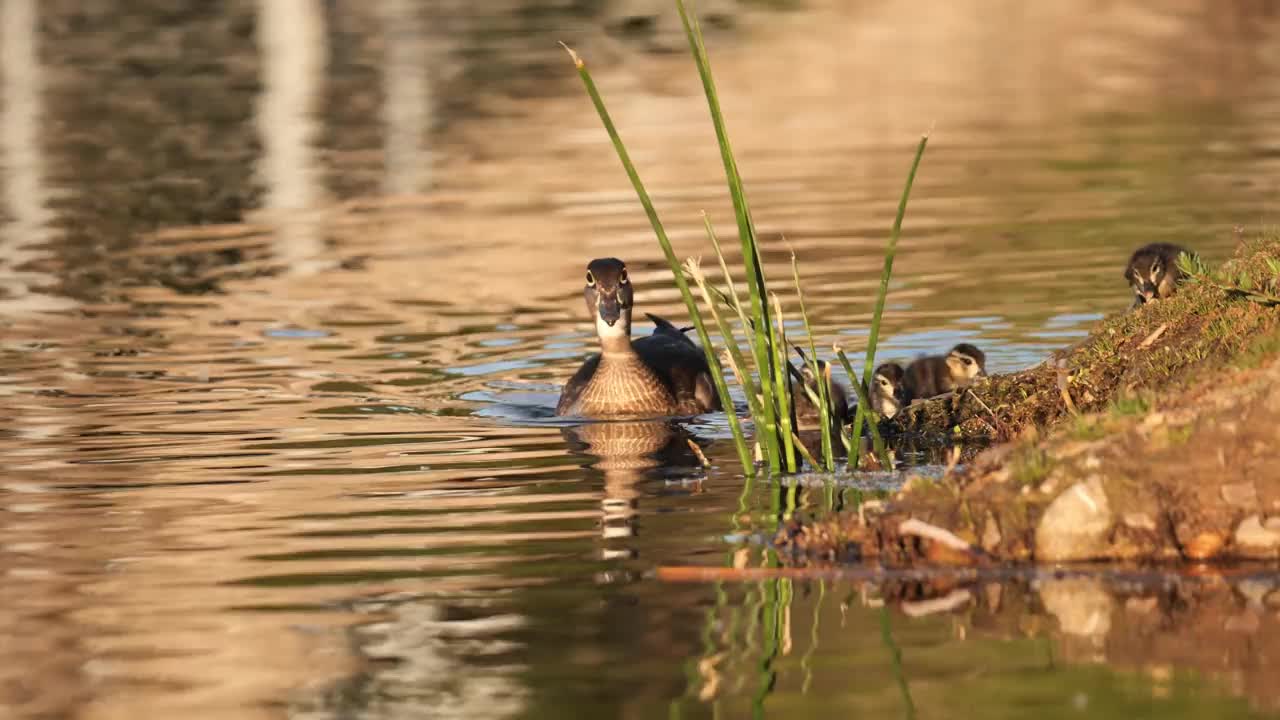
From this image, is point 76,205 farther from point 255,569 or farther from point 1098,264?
point 255,569

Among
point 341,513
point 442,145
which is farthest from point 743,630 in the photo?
point 442,145

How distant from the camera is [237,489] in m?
10.7

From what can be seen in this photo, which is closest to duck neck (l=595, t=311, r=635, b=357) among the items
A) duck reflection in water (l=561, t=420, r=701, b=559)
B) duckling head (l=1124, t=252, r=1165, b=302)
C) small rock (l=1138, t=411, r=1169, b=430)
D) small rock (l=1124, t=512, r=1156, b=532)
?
duck reflection in water (l=561, t=420, r=701, b=559)

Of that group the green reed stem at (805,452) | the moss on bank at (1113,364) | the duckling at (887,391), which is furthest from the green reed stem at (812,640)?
the duckling at (887,391)

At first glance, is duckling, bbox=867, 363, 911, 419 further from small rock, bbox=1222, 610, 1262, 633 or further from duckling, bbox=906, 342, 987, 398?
small rock, bbox=1222, 610, 1262, 633

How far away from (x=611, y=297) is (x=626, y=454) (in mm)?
1990

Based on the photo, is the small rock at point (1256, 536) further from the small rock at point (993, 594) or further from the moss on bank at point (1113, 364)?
the moss on bank at point (1113, 364)

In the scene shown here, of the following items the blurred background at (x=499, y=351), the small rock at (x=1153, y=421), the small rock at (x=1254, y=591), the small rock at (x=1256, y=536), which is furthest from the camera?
the small rock at (x=1153, y=421)

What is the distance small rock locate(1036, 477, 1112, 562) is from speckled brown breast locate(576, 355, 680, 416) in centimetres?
566

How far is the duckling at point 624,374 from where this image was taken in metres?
13.3

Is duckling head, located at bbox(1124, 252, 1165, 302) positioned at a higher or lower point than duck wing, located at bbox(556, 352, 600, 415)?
higher

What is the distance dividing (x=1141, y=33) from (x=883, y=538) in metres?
43.2

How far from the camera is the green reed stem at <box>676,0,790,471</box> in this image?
900 cm

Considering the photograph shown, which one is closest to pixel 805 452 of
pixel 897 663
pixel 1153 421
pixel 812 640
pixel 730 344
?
pixel 730 344
